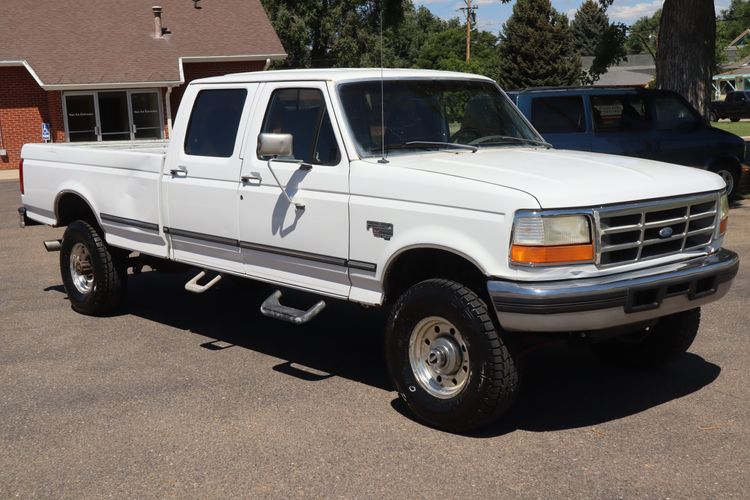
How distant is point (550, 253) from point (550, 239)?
0.24 feet

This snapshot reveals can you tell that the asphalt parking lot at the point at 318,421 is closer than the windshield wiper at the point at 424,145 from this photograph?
Yes

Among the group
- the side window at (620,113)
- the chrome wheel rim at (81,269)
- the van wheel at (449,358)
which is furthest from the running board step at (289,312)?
the side window at (620,113)

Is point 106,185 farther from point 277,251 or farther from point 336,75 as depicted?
point 336,75

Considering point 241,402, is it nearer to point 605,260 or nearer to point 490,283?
point 490,283

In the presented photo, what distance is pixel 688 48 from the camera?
16125 mm

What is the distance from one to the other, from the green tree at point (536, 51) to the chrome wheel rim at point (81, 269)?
47.1 m

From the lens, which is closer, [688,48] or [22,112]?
[688,48]

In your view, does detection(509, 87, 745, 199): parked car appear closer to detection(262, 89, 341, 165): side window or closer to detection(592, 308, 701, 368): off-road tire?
detection(592, 308, 701, 368): off-road tire

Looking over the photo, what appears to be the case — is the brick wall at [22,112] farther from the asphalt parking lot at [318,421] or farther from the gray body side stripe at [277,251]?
the gray body side stripe at [277,251]

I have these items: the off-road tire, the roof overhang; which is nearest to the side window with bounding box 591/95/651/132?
the off-road tire

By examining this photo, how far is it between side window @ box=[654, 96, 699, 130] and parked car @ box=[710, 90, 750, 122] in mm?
39348

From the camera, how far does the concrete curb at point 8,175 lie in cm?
2506

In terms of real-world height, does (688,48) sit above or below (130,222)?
above

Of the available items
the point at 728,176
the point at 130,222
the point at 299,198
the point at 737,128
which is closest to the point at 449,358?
the point at 299,198
